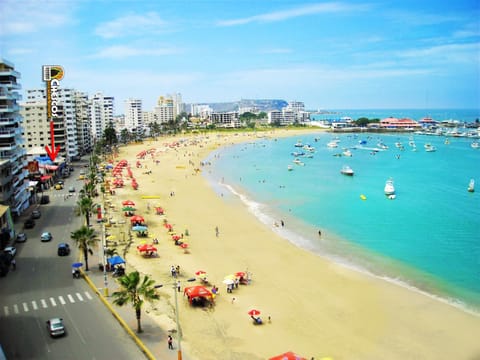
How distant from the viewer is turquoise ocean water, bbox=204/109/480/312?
33.9 metres

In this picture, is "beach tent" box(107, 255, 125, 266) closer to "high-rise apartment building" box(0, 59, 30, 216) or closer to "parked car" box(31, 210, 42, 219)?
"high-rise apartment building" box(0, 59, 30, 216)

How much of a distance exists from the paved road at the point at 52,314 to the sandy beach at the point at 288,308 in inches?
101

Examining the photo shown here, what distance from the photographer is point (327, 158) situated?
113 m

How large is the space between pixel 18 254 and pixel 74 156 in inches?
2549

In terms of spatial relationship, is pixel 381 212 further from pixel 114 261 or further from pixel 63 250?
pixel 63 250

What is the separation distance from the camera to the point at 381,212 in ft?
176

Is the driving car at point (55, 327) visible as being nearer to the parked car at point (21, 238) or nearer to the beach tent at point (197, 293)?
the beach tent at point (197, 293)

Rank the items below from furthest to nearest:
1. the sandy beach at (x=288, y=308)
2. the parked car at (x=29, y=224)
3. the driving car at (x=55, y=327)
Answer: the parked car at (x=29, y=224) < the sandy beach at (x=288, y=308) < the driving car at (x=55, y=327)

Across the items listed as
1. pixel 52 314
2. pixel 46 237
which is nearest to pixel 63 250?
pixel 46 237

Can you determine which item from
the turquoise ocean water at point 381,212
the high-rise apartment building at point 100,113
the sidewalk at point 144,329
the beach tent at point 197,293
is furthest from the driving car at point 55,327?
the high-rise apartment building at point 100,113

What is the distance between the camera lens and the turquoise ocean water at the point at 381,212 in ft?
111

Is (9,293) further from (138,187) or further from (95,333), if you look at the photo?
(138,187)

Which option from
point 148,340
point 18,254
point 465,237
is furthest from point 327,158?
point 148,340

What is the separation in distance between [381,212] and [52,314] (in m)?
41.0
